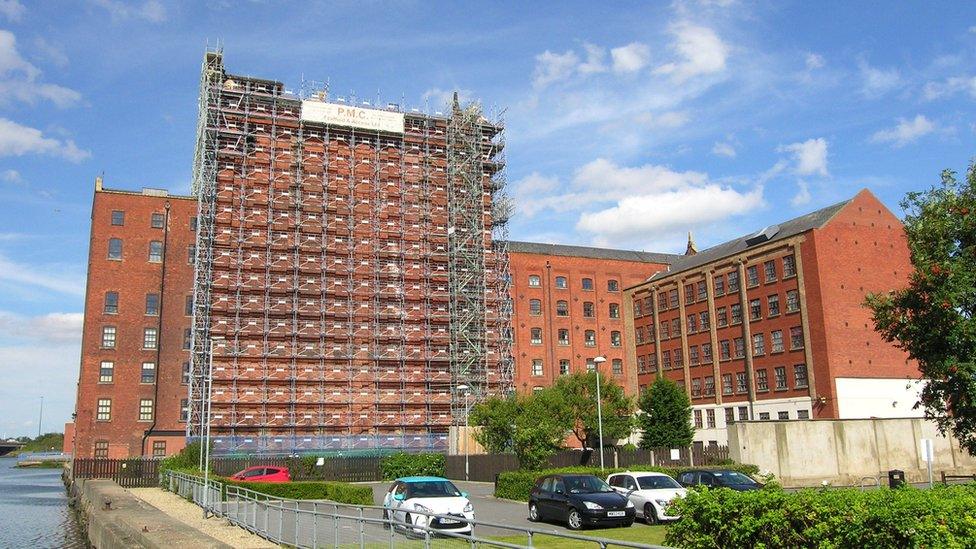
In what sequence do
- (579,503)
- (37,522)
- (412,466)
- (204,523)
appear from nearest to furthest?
(579,503), (204,523), (37,522), (412,466)

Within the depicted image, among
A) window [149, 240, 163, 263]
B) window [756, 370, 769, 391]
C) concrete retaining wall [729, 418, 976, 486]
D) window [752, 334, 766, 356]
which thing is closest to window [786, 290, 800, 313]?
window [752, 334, 766, 356]

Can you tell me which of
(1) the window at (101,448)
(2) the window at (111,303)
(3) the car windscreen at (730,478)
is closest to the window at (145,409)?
(1) the window at (101,448)

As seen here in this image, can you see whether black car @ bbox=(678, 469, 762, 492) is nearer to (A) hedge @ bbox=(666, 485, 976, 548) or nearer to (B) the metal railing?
(B) the metal railing

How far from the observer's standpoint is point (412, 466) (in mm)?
48438

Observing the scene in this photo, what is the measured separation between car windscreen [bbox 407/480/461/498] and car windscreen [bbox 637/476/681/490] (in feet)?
19.2

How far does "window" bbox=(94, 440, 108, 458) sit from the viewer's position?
60.7 meters


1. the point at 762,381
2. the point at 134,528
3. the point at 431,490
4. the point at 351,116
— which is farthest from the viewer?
Answer: the point at 351,116

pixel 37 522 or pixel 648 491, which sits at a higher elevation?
pixel 648 491

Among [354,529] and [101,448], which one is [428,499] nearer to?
[354,529]

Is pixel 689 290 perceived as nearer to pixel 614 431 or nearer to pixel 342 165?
pixel 614 431

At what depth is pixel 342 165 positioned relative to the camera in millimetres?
63781

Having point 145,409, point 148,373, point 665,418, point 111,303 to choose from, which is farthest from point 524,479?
point 111,303

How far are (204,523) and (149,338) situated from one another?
4296cm

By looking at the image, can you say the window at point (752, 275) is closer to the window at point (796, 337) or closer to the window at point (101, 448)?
the window at point (796, 337)
